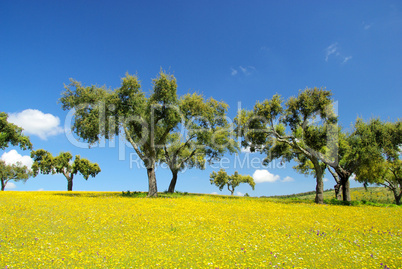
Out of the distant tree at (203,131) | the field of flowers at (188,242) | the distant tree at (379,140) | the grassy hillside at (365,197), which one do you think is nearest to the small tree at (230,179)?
the grassy hillside at (365,197)

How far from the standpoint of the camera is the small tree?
83.0 m

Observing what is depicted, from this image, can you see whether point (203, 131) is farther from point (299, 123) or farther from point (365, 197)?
point (365, 197)

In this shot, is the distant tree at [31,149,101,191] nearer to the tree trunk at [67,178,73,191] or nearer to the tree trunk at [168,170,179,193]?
the tree trunk at [67,178,73,191]

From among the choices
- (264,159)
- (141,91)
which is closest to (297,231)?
(141,91)

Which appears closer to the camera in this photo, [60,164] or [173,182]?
[173,182]

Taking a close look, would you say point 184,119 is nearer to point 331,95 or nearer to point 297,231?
point 331,95

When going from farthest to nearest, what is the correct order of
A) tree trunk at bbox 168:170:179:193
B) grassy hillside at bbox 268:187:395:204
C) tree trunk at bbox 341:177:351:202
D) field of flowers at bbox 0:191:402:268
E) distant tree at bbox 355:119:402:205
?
1. grassy hillside at bbox 268:187:395:204
2. tree trunk at bbox 168:170:179:193
3. tree trunk at bbox 341:177:351:202
4. distant tree at bbox 355:119:402:205
5. field of flowers at bbox 0:191:402:268

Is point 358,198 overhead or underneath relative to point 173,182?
underneath

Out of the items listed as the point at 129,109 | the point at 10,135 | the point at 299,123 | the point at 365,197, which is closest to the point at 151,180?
Answer: the point at 129,109

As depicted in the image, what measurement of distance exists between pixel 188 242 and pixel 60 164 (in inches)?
2490

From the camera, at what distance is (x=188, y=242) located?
10586mm

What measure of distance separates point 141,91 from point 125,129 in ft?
20.4

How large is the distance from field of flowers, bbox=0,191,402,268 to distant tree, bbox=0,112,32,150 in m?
46.5

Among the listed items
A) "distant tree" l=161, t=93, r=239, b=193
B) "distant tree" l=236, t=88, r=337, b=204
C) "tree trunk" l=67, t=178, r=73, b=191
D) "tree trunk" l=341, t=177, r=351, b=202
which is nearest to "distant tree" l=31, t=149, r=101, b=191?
"tree trunk" l=67, t=178, r=73, b=191
